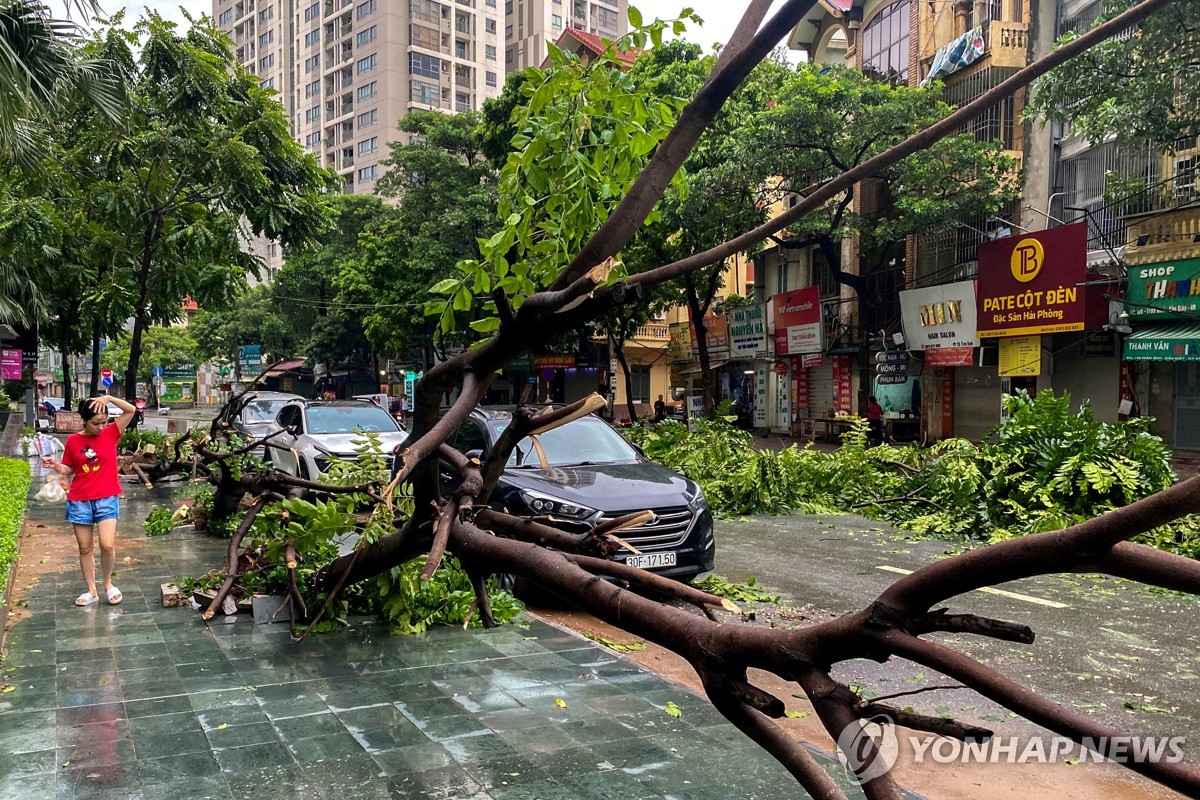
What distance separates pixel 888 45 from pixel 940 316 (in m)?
9.42

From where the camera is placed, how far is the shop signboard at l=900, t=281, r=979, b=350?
22.2 metres

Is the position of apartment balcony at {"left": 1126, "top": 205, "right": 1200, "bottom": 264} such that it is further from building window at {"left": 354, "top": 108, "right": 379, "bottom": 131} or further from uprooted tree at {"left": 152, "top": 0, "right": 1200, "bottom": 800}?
building window at {"left": 354, "top": 108, "right": 379, "bottom": 131}

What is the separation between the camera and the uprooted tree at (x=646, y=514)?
1.58 metres

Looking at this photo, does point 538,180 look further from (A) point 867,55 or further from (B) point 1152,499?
(A) point 867,55

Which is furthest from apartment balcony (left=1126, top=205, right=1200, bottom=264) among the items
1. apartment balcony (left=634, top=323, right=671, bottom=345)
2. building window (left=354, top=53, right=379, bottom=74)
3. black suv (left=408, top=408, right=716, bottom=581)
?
building window (left=354, top=53, right=379, bottom=74)

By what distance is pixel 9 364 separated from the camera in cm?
2709

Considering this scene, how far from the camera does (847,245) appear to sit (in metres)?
29.4

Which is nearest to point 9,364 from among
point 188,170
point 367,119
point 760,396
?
point 188,170

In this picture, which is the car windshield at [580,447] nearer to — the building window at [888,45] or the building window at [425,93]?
the building window at [888,45]

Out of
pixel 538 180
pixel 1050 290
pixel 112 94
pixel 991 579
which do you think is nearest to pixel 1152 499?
pixel 991 579

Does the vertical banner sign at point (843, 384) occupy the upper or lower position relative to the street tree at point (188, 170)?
lower

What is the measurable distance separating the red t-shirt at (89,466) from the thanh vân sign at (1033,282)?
1827 centimetres

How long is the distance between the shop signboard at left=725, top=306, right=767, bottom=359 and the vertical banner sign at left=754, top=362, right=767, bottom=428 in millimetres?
2365

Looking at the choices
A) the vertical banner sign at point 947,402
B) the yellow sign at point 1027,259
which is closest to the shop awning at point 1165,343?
the yellow sign at point 1027,259
